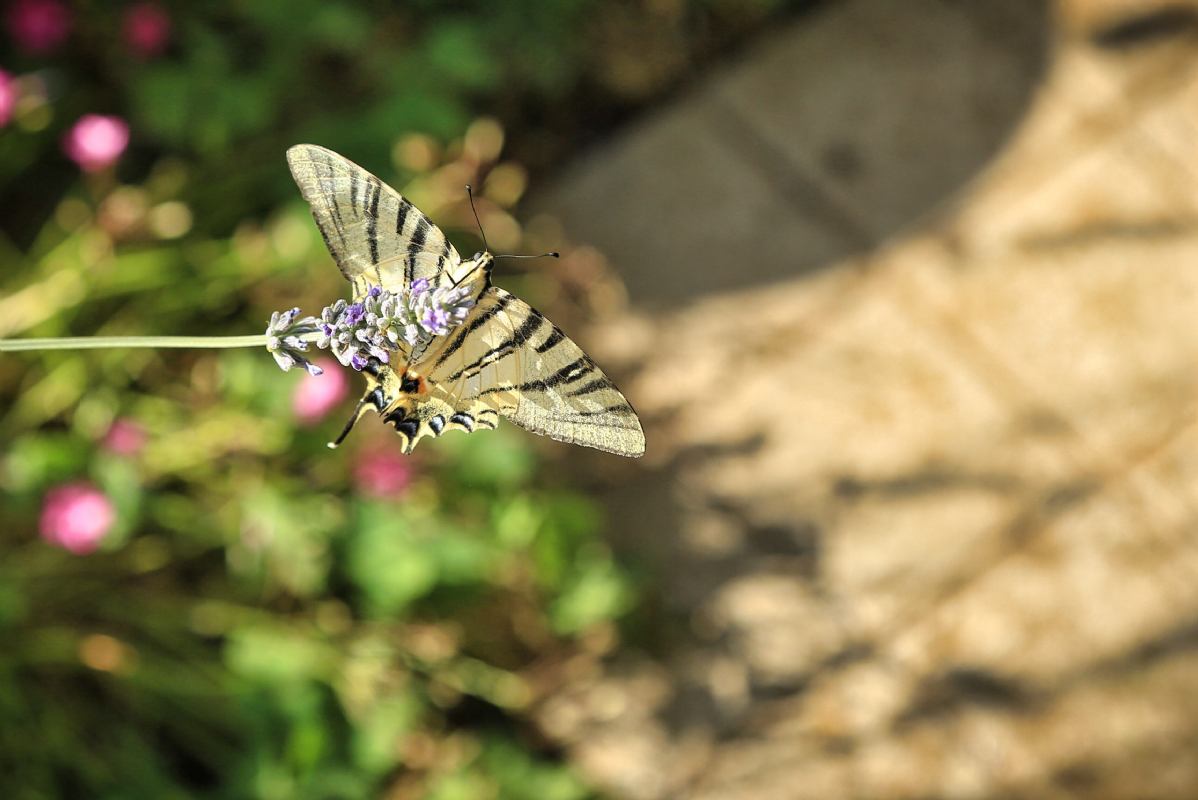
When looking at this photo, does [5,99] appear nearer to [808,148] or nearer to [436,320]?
[436,320]

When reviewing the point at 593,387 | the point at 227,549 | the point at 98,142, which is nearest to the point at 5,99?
the point at 98,142

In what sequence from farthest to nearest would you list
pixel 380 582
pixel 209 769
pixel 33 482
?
pixel 209 769
pixel 380 582
pixel 33 482

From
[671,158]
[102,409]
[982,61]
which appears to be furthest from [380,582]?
[982,61]

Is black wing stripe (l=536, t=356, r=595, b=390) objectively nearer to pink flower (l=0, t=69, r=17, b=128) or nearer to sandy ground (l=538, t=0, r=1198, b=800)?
pink flower (l=0, t=69, r=17, b=128)

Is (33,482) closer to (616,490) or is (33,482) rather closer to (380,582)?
(380,582)

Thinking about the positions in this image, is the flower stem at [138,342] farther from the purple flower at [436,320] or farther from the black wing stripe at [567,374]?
the black wing stripe at [567,374]

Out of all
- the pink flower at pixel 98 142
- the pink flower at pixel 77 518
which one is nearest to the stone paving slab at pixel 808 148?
the pink flower at pixel 98 142
